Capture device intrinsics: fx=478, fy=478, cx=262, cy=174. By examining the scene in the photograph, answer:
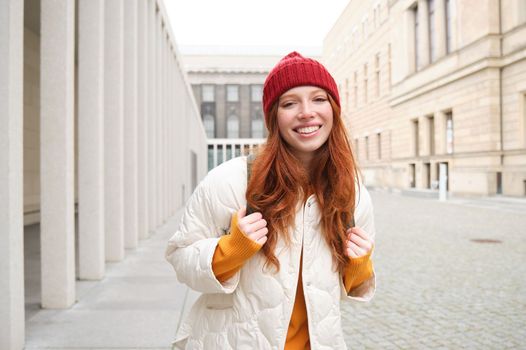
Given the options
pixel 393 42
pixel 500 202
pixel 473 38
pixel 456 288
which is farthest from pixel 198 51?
pixel 456 288

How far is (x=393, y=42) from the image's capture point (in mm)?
34500

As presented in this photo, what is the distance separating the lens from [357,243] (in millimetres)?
1959

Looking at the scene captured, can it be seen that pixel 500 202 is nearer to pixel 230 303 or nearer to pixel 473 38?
pixel 473 38

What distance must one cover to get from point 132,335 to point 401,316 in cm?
258

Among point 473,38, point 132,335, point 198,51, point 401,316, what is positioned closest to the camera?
point 132,335

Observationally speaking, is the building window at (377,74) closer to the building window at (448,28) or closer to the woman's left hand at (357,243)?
the building window at (448,28)

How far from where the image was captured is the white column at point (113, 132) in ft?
24.0

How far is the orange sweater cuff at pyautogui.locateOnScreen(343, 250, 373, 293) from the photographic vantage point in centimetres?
195

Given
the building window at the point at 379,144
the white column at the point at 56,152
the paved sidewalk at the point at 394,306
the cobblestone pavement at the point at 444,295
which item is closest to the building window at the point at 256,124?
the building window at the point at 379,144

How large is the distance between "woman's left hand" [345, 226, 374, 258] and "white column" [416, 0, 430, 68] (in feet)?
98.8

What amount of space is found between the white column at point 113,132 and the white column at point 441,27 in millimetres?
23745

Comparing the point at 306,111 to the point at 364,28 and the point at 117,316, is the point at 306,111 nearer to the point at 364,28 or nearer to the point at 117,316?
the point at 117,316

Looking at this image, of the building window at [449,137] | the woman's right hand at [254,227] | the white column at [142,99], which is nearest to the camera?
the woman's right hand at [254,227]

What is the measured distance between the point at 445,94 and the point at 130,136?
72.5 ft
